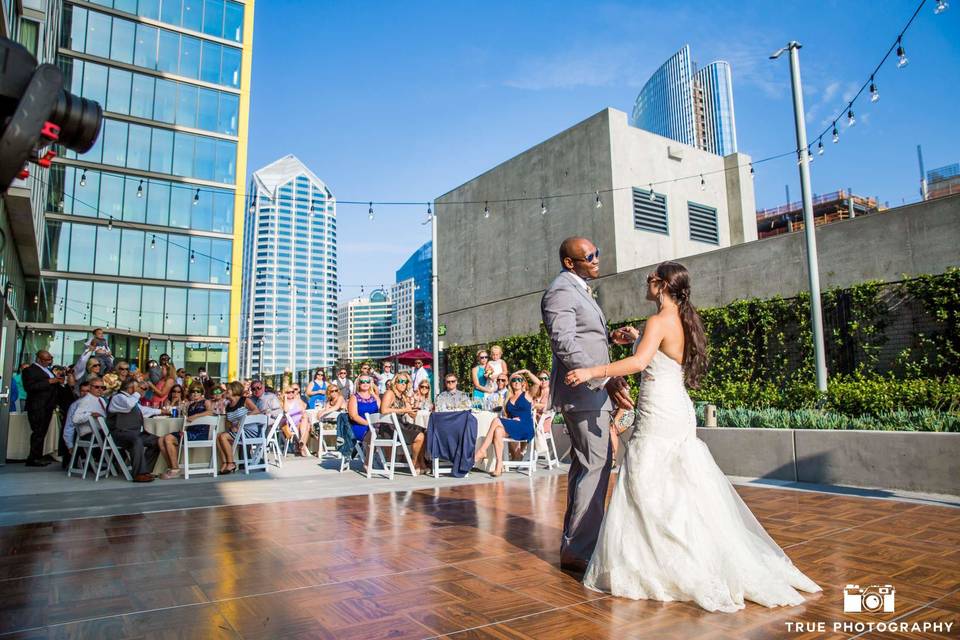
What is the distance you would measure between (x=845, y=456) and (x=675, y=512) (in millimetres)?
4137

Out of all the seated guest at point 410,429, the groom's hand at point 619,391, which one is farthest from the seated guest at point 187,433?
the groom's hand at point 619,391

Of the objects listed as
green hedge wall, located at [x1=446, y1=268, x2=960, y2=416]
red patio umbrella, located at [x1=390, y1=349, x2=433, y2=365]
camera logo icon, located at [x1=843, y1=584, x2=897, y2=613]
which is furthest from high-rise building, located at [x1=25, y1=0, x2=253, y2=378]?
camera logo icon, located at [x1=843, y1=584, x2=897, y2=613]

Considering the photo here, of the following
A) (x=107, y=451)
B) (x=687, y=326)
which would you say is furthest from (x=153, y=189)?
(x=687, y=326)

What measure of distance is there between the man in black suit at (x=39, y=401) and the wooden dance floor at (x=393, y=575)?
526 centimetres

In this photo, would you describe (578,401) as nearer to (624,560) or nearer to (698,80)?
(624,560)

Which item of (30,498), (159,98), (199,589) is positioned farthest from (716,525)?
(159,98)

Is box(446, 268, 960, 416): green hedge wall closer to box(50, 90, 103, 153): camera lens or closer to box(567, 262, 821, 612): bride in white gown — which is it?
box(567, 262, 821, 612): bride in white gown

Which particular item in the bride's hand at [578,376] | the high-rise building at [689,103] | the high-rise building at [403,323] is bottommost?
the bride's hand at [578,376]

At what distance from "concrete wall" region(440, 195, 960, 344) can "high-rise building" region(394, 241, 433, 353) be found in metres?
16.8

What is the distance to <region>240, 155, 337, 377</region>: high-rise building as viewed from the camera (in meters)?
39.5

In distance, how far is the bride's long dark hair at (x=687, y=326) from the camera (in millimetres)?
2795

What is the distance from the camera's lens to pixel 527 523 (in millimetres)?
4148

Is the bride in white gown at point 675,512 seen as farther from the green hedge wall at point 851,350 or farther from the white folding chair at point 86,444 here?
the white folding chair at point 86,444

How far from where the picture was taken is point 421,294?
2510 inches
